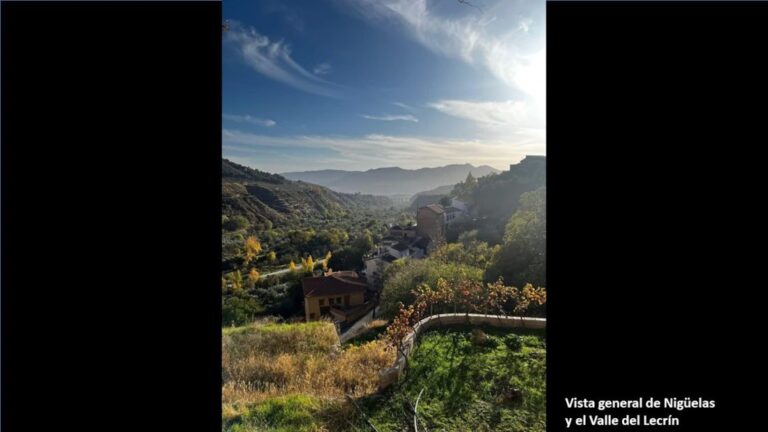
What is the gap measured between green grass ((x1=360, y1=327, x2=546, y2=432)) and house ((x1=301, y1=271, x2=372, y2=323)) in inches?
454

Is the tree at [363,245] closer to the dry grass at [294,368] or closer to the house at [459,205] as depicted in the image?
the house at [459,205]

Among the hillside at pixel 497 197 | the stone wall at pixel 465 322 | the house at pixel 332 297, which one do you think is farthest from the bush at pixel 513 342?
the hillside at pixel 497 197

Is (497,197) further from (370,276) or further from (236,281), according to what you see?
(236,281)

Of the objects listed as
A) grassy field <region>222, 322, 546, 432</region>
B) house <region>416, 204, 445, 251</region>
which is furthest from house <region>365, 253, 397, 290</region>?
grassy field <region>222, 322, 546, 432</region>

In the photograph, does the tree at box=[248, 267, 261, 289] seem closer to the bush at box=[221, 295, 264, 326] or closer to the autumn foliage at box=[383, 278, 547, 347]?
the bush at box=[221, 295, 264, 326]

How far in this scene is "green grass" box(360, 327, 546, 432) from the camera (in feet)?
7.66

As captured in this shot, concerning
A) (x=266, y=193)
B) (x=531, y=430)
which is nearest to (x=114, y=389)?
(x=531, y=430)

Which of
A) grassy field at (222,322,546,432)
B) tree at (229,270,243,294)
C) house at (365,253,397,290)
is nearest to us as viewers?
grassy field at (222,322,546,432)

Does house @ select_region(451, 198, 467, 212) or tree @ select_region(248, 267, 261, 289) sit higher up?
house @ select_region(451, 198, 467, 212)

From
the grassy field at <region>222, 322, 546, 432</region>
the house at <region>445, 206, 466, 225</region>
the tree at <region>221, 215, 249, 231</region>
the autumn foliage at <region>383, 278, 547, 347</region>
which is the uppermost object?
the house at <region>445, 206, 466, 225</region>

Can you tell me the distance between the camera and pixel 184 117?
1561 millimetres

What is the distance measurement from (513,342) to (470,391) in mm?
1196

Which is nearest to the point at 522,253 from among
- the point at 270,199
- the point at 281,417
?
the point at 281,417
